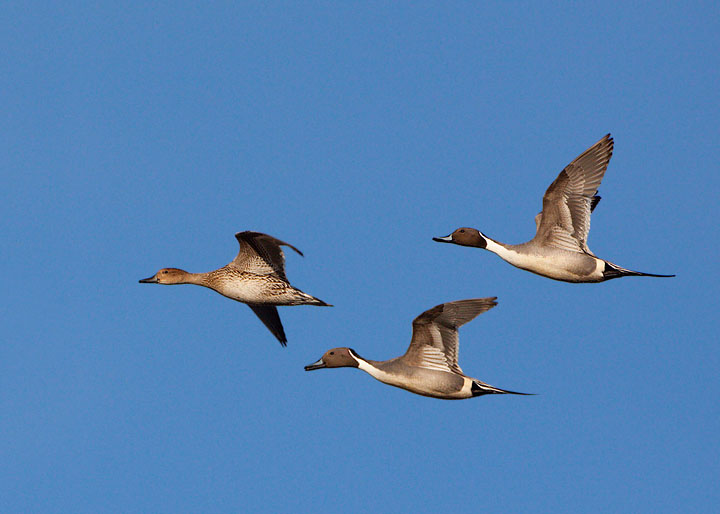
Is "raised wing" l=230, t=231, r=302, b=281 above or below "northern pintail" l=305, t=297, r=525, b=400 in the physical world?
above

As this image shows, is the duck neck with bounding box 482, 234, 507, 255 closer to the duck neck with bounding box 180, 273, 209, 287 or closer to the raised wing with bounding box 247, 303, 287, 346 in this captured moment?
the raised wing with bounding box 247, 303, 287, 346

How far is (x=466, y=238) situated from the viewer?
48.9ft

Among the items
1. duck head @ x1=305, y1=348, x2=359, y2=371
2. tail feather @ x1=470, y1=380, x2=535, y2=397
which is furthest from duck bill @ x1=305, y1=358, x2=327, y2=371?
tail feather @ x1=470, y1=380, x2=535, y2=397

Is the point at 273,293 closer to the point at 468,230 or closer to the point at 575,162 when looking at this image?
the point at 468,230

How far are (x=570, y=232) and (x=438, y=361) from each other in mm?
Answer: 2656

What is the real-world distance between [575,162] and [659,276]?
185cm

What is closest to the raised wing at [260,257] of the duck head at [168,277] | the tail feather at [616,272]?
the duck head at [168,277]

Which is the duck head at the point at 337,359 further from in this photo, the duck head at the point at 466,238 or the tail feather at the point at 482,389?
the duck head at the point at 466,238

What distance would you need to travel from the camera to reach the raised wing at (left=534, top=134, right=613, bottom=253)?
46.4 ft

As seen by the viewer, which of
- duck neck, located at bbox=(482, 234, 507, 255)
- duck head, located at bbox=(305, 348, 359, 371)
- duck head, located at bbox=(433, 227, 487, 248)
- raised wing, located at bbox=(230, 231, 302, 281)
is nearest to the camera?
duck head, located at bbox=(305, 348, 359, 371)

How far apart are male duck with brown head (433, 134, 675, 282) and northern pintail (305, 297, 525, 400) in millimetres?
1668

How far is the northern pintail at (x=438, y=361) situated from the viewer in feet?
42.3

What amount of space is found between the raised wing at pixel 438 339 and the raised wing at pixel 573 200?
6.50ft

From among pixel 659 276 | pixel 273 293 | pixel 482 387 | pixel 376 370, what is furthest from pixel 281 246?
pixel 659 276
